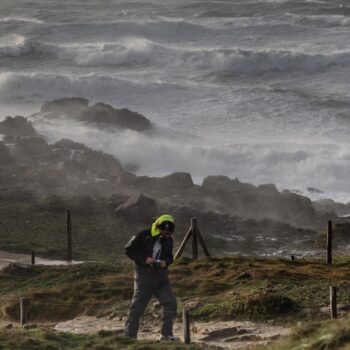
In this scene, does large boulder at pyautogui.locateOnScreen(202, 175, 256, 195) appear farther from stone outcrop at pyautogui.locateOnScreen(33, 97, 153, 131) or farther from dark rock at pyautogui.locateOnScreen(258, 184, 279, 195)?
stone outcrop at pyautogui.locateOnScreen(33, 97, 153, 131)

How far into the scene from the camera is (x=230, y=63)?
59.3m

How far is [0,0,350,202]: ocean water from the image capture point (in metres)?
40.9

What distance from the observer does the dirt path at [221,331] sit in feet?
46.7

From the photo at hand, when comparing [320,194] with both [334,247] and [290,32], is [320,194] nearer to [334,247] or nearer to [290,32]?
[334,247]

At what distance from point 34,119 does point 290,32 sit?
24489 mm

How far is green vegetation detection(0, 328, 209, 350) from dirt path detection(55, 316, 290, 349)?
2.75 ft

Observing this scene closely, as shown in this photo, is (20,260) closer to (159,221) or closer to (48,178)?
(48,178)

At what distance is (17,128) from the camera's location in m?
40.3

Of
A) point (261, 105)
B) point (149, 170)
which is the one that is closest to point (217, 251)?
point (149, 170)

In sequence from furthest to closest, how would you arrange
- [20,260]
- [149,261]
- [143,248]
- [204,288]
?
[20,260] < [204,288] < [143,248] < [149,261]

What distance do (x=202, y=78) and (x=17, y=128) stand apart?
18.6m

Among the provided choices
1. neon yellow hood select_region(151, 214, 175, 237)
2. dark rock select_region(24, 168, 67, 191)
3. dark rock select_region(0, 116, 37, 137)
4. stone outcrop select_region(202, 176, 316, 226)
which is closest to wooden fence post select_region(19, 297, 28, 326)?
neon yellow hood select_region(151, 214, 175, 237)

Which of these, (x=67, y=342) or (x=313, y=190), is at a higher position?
(x=313, y=190)

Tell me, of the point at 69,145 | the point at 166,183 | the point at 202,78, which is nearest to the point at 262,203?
the point at 166,183
